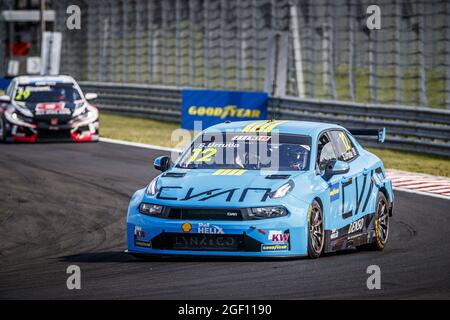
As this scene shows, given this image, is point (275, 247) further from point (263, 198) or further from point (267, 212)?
point (263, 198)

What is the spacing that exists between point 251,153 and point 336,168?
91 cm

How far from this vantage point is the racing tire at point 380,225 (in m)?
11.8

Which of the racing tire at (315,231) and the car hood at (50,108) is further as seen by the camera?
the car hood at (50,108)

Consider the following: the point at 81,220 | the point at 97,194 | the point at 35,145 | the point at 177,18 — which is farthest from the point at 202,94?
the point at 81,220

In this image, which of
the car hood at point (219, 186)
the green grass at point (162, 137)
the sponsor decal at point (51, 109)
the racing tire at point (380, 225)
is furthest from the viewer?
the sponsor decal at point (51, 109)

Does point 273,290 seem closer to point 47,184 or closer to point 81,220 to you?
point 81,220

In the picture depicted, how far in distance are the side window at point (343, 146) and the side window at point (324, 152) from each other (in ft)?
0.53

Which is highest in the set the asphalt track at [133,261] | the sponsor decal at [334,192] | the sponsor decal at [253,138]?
the sponsor decal at [253,138]

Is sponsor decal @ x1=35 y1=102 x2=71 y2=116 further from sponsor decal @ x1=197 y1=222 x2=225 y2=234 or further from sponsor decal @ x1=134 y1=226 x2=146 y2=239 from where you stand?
sponsor decal @ x1=197 y1=222 x2=225 y2=234

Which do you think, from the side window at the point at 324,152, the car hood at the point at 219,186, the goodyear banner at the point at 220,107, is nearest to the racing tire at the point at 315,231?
the car hood at the point at 219,186

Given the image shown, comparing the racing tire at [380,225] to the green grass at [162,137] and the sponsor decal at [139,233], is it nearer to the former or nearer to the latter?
the sponsor decal at [139,233]

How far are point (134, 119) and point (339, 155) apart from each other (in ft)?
71.5

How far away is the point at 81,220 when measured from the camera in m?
14.1

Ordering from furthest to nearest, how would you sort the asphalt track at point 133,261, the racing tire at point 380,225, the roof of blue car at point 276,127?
the racing tire at point 380,225 < the roof of blue car at point 276,127 < the asphalt track at point 133,261
